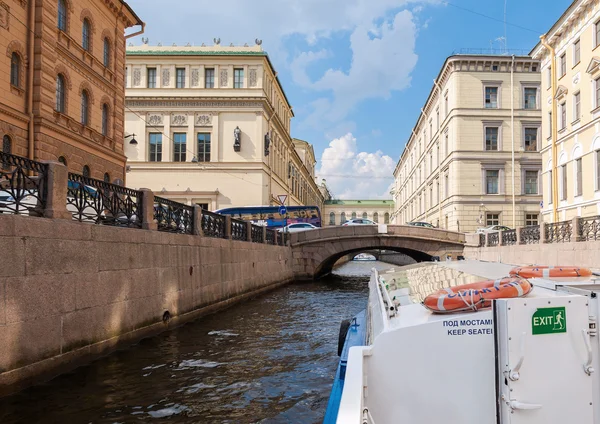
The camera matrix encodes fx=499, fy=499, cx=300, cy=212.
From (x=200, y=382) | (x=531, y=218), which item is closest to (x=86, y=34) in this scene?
(x=200, y=382)

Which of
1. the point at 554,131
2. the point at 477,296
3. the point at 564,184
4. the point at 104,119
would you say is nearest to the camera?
the point at 477,296

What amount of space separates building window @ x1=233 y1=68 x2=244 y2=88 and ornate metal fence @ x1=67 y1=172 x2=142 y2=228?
3127cm

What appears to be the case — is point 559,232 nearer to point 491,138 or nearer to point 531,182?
point 531,182

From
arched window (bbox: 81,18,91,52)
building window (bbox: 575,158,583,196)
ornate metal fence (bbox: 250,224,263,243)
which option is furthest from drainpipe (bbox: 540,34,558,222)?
arched window (bbox: 81,18,91,52)

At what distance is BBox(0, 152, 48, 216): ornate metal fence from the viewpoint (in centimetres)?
632

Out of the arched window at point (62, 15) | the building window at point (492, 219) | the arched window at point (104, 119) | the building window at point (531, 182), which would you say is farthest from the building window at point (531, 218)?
the arched window at point (62, 15)

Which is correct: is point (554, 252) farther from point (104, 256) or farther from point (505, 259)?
point (104, 256)

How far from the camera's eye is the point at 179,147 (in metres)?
38.8

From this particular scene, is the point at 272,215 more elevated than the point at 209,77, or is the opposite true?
the point at 209,77

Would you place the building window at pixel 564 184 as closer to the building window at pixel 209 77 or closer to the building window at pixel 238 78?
the building window at pixel 238 78

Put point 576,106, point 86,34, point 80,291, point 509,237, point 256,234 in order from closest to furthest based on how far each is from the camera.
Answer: point 80,291, point 256,234, point 86,34, point 509,237, point 576,106

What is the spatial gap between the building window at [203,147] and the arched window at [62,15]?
20.5 metres

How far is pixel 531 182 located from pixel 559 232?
66.1 feet

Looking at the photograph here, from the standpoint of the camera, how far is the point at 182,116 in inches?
1523
